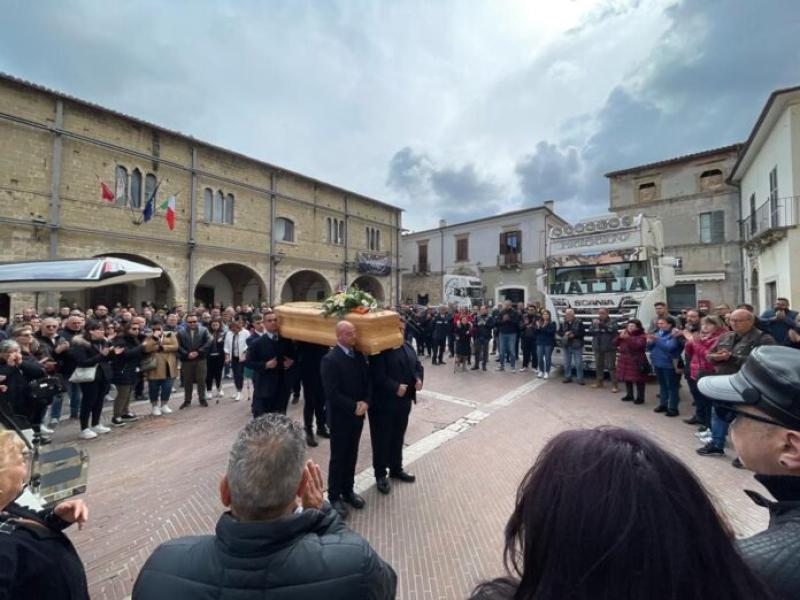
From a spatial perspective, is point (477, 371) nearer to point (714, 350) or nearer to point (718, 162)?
point (714, 350)

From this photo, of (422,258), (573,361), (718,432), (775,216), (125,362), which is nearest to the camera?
(718,432)

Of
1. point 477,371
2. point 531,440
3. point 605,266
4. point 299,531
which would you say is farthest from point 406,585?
point 605,266

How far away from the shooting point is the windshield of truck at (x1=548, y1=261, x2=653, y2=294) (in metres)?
9.08

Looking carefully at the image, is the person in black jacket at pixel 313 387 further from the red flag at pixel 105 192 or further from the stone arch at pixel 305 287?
the stone arch at pixel 305 287

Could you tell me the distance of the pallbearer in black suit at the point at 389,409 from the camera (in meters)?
3.92

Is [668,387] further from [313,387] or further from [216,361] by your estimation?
[216,361]

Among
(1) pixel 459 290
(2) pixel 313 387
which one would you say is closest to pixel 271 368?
(2) pixel 313 387

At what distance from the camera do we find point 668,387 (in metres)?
6.47

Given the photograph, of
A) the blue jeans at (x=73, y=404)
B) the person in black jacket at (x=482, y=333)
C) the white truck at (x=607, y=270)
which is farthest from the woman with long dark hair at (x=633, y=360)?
the blue jeans at (x=73, y=404)

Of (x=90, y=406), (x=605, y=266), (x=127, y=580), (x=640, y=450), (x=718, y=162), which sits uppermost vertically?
(x=718, y=162)

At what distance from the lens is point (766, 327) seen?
19.7 ft

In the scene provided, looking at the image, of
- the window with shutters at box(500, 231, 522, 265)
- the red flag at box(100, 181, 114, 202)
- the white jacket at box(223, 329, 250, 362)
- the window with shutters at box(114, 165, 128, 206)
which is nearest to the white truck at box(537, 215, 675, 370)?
the white jacket at box(223, 329, 250, 362)

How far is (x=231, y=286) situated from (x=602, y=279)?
60.0 ft

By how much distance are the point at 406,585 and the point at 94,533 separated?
2707 mm
